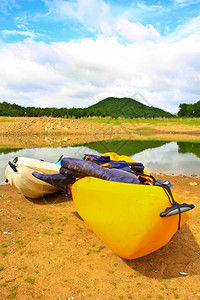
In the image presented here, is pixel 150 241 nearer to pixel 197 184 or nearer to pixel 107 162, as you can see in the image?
pixel 107 162

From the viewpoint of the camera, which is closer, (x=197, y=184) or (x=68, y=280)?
(x=68, y=280)

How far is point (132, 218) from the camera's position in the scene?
3.15 metres

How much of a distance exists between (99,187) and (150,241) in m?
1.21

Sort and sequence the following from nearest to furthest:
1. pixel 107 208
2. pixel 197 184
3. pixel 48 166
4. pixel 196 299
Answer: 1. pixel 196 299
2. pixel 107 208
3. pixel 48 166
4. pixel 197 184

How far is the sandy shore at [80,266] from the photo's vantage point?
299 cm

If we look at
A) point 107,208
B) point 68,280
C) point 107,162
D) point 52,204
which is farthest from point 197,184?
point 68,280

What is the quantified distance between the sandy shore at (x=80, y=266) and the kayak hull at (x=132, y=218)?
407 mm

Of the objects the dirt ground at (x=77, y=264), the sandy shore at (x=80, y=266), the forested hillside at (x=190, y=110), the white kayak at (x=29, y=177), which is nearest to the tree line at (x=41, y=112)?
the forested hillside at (x=190, y=110)

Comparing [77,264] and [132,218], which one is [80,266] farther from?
[132,218]

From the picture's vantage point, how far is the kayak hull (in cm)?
308

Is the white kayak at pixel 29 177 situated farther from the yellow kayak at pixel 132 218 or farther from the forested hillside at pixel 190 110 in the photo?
the forested hillside at pixel 190 110

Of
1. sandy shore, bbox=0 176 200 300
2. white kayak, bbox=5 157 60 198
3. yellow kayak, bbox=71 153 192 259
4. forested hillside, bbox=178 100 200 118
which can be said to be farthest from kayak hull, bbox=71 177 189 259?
forested hillside, bbox=178 100 200 118

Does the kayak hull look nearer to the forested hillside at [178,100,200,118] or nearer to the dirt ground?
the dirt ground

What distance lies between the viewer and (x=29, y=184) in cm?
608
